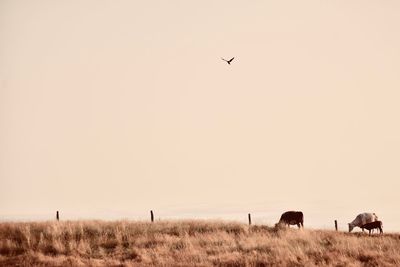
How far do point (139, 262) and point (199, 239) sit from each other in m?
5.88

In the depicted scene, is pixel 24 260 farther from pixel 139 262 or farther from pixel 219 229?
pixel 219 229

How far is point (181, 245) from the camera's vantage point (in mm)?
27000

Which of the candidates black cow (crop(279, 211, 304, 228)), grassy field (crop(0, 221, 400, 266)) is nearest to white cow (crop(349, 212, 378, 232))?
black cow (crop(279, 211, 304, 228))

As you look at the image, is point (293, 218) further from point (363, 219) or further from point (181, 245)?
point (181, 245)

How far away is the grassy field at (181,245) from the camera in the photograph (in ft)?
75.7

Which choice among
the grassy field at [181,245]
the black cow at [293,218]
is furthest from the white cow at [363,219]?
the grassy field at [181,245]

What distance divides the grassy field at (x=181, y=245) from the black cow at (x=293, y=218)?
4.70 m

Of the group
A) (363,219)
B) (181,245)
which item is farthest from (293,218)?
(181,245)

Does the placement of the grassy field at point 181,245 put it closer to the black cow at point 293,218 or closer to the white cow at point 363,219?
the black cow at point 293,218

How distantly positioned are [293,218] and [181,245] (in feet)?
43.0

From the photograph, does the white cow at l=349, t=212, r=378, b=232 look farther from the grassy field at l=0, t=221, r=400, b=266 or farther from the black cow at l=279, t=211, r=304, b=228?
the grassy field at l=0, t=221, r=400, b=266

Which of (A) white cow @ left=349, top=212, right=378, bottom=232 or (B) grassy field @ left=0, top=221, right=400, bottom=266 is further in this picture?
(A) white cow @ left=349, top=212, right=378, bottom=232

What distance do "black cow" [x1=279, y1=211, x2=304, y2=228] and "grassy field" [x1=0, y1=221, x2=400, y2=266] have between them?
185 inches

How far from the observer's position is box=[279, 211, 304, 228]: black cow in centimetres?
3729
